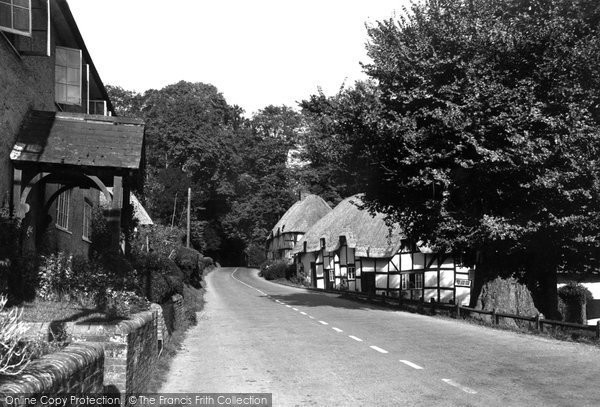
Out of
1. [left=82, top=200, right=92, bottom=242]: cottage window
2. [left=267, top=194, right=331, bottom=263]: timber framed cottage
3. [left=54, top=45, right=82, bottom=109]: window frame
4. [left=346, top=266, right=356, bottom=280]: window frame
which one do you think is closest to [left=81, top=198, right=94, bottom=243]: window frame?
[left=82, top=200, right=92, bottom=242]: cottage window

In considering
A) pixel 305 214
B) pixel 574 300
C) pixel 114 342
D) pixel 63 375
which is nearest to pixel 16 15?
pixel 114 342

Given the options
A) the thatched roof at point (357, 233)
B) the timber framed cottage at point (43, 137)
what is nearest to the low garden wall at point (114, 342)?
the timber framed cottage at point (43, 137)

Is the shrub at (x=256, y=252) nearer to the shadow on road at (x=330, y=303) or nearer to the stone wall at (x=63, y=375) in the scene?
the shadow on road at (x=330, y=303)

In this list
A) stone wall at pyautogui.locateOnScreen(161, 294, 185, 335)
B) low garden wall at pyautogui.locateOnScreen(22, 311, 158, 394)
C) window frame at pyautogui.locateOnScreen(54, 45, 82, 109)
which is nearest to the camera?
low garden wall at pyautogui.locateOnScreen(22, 311, 158, 394)

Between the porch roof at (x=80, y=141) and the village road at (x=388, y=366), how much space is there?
452 centimetres

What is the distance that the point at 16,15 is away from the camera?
36.5 ft

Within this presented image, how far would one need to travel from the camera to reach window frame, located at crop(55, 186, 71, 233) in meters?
17.3

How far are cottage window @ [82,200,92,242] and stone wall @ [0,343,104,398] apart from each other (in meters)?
16.7

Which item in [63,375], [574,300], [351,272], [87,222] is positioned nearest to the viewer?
[63,375]

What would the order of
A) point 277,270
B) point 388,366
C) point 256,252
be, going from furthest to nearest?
point 256,252 < point 277,270 < point 388,366

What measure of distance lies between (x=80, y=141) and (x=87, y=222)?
34.7 feet

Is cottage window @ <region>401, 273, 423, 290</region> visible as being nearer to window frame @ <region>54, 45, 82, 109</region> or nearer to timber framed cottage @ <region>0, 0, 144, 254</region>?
timber framed cottage @ <region>0, 0, 144, 254</region>

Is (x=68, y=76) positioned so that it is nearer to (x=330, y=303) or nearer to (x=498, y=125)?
(x=498, y=125)

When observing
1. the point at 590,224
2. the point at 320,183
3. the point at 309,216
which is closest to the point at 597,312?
the point at 590,224
